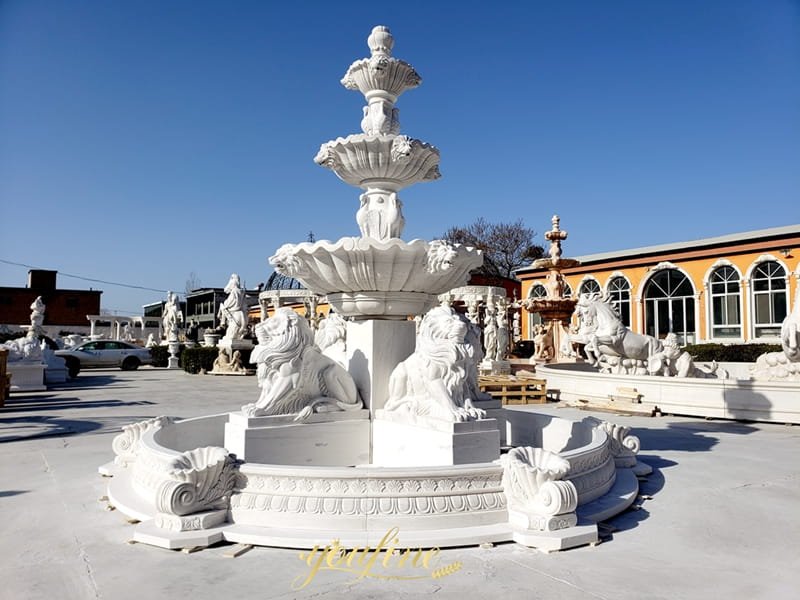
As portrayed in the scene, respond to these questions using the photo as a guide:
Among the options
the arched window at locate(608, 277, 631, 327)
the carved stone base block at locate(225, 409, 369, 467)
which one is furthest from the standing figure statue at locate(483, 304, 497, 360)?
the carved stone base block at locate(225, 409, 369, 467)

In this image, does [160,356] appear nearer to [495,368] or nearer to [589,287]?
[495,368]

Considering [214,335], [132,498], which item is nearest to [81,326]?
[214,335]

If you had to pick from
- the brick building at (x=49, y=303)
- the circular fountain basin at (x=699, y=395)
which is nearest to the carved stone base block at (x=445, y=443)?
A: the circular fountain basin at (x=699, y=395)

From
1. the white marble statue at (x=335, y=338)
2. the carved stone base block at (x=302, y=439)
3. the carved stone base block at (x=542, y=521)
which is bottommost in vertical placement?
the carved stone base block at (x=542, y=521)

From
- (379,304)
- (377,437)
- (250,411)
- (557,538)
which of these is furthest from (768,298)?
(250,411)

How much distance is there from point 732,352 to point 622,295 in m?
8.32

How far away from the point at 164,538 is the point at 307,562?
95 cm

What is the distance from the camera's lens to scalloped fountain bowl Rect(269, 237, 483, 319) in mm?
5195

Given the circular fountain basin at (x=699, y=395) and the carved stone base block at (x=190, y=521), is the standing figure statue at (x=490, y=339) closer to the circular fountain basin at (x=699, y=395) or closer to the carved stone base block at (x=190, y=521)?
the circular fountain basin at (x=699, y=395)

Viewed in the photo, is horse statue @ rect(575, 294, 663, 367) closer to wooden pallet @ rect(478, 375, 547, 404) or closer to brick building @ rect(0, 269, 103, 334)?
wooden pallet @ rect(478, 375, 547, 404)

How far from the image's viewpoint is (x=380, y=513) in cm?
377

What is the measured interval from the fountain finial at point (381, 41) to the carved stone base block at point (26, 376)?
13.3 metres

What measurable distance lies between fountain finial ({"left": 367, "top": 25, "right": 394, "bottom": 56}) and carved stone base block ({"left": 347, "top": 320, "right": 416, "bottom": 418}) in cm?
295

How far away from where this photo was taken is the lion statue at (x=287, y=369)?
509 cm
